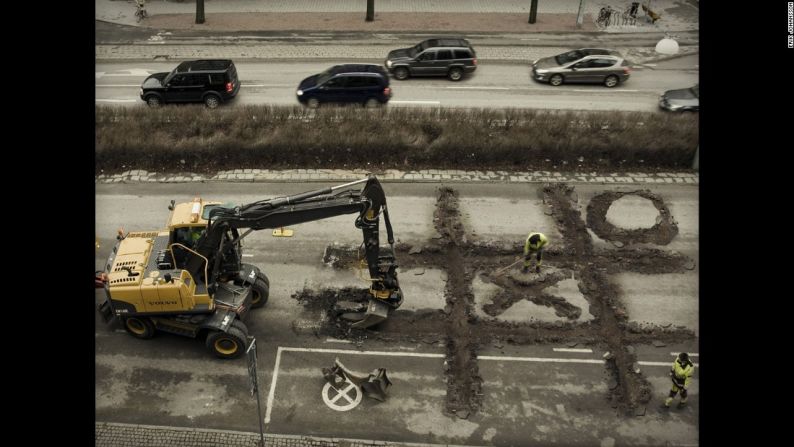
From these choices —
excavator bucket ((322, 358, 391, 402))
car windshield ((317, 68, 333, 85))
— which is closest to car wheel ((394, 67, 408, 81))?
car windshield ((317, 68, 333, 85))

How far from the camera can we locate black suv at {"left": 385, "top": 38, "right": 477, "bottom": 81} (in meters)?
29.0

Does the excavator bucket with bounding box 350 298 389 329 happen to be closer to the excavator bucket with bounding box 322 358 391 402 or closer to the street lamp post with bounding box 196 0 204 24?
the excavator bucket with bounding box 322 358 391 402

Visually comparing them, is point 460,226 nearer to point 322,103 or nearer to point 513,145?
point 513,145

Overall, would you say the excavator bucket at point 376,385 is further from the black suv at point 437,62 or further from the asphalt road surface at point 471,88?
the black suv at point 437,62

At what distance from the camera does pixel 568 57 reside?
29.5 meters

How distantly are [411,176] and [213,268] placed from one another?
9783 mm

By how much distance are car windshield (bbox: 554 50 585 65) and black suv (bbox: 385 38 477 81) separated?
410 cm

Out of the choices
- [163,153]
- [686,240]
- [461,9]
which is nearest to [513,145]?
[686,240]

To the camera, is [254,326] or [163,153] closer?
[254,326]

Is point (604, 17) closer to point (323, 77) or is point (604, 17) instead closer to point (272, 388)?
point (323, 77)

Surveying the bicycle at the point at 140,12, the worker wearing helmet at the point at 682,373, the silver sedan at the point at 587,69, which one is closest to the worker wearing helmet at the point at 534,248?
the worker wearing helmet at the point at 682,373

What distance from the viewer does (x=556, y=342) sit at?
15883mm

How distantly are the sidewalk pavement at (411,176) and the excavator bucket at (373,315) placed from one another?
24.0 feet

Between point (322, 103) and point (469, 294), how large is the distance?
13.0 metres
